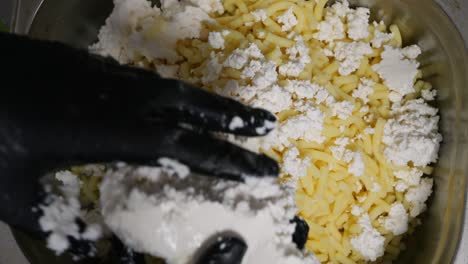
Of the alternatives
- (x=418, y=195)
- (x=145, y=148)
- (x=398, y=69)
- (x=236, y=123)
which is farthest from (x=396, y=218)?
(x=145, y=148)

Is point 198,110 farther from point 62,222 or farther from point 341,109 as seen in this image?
point 341,109

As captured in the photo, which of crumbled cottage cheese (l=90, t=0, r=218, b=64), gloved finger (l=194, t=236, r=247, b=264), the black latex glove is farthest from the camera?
crumbled cottage cheese (l=90, t=0, r=218, b=64)

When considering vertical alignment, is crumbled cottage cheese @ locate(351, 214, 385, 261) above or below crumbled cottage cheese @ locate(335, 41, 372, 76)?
below

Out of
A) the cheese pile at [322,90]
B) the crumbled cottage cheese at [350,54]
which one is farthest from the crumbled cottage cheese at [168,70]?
the crumbled cottage cheese at [350,54]

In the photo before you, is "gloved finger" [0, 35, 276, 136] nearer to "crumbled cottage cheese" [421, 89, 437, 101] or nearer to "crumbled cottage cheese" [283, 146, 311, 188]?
"crumbled cottage cheese" [283, 146, 311, 188]

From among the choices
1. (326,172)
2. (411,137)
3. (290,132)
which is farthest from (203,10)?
(411,137)

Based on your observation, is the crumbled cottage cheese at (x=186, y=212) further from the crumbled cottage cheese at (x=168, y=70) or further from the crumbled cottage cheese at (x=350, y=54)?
the crumbled cottage cheese at (x=350, y=54)

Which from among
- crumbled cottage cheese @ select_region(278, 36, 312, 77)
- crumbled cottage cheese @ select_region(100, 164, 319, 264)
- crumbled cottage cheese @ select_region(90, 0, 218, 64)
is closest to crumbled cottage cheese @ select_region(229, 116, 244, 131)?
crumbled cottage cheese @ select_region(100, 164, 319, 264)
